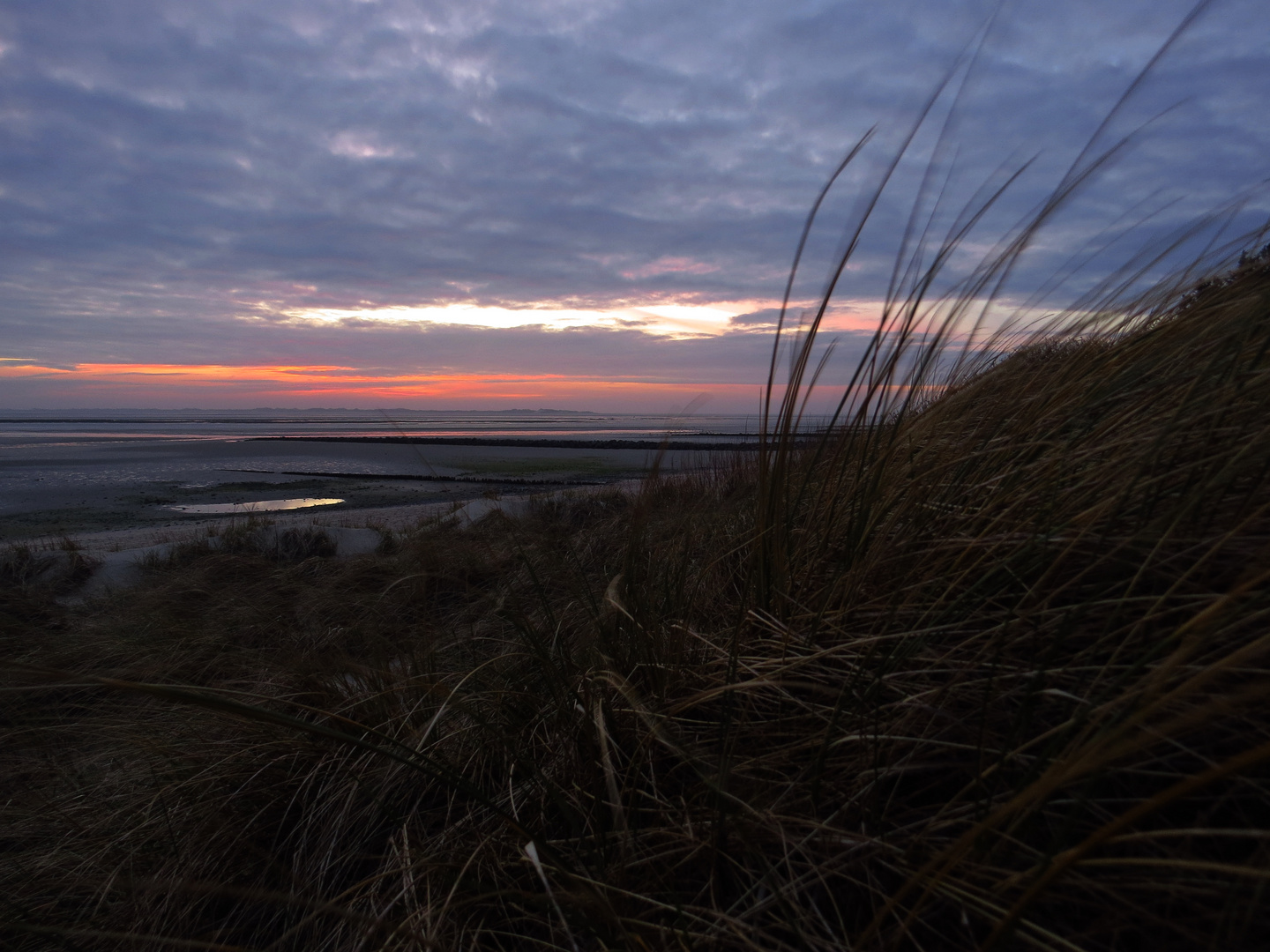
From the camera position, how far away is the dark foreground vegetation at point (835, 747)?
0.73 m

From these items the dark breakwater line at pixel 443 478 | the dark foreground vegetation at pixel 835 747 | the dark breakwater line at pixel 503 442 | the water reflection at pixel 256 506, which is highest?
the dark foreground vegetation at pixel 835 747

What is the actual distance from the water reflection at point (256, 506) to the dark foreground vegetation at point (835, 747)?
9.38 m

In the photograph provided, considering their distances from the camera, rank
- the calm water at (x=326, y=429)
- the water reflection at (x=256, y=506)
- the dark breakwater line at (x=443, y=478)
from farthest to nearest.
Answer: the calm water at (x=326, y=429) → the dark breakwater line at (x=443, y=478) → the water reflection at (x=256, y=506)

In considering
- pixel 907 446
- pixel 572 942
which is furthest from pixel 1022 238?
pixel 572 942

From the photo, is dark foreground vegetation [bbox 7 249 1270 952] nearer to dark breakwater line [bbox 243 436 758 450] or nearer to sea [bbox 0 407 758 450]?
sea [bbox 0 407 758 450]

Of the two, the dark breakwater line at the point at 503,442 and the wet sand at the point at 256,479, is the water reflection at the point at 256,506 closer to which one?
the wet sand at the point at 256,479

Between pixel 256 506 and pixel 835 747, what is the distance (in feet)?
39.2

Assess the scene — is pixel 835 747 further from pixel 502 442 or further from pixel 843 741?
pixel 502 442

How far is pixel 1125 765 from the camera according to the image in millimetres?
793

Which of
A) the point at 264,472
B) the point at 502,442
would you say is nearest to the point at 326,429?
the point at 502,442

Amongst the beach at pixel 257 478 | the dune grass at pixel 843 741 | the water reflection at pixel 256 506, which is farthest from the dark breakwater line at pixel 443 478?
the dune grass at pixel 843 741

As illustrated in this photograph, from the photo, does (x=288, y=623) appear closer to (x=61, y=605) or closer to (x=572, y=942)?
(x=61, y=605)

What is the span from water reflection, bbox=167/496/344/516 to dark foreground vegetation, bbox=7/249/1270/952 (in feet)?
30.8

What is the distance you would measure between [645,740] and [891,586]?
0.61 m
